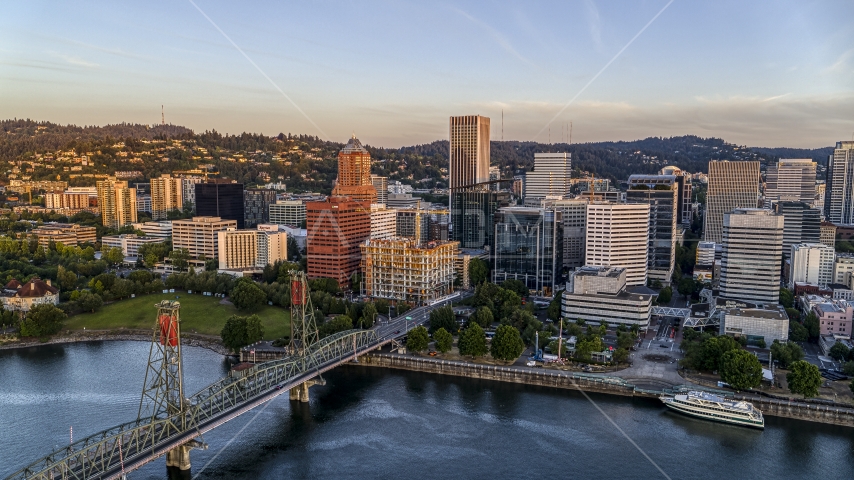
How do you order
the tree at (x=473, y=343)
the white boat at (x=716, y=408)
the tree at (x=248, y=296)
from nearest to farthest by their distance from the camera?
the white boat at (x=716, y=408) → the tree at (x=473, y=343) → the tree at (x=248, y=296)

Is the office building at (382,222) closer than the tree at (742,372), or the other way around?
the tree at (742,372)

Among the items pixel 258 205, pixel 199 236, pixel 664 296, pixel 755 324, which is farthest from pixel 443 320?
pixel 258 205

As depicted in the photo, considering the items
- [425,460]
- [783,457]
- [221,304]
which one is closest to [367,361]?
[425,460]

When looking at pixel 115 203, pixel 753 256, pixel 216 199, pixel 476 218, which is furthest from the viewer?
pixel 115 203

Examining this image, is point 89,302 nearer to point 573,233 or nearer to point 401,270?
point 401,270

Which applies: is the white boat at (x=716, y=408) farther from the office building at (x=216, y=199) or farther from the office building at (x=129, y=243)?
the office building at (x=216, y=199)

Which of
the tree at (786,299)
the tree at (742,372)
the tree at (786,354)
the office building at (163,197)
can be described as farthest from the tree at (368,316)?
the office building at (163,197)
